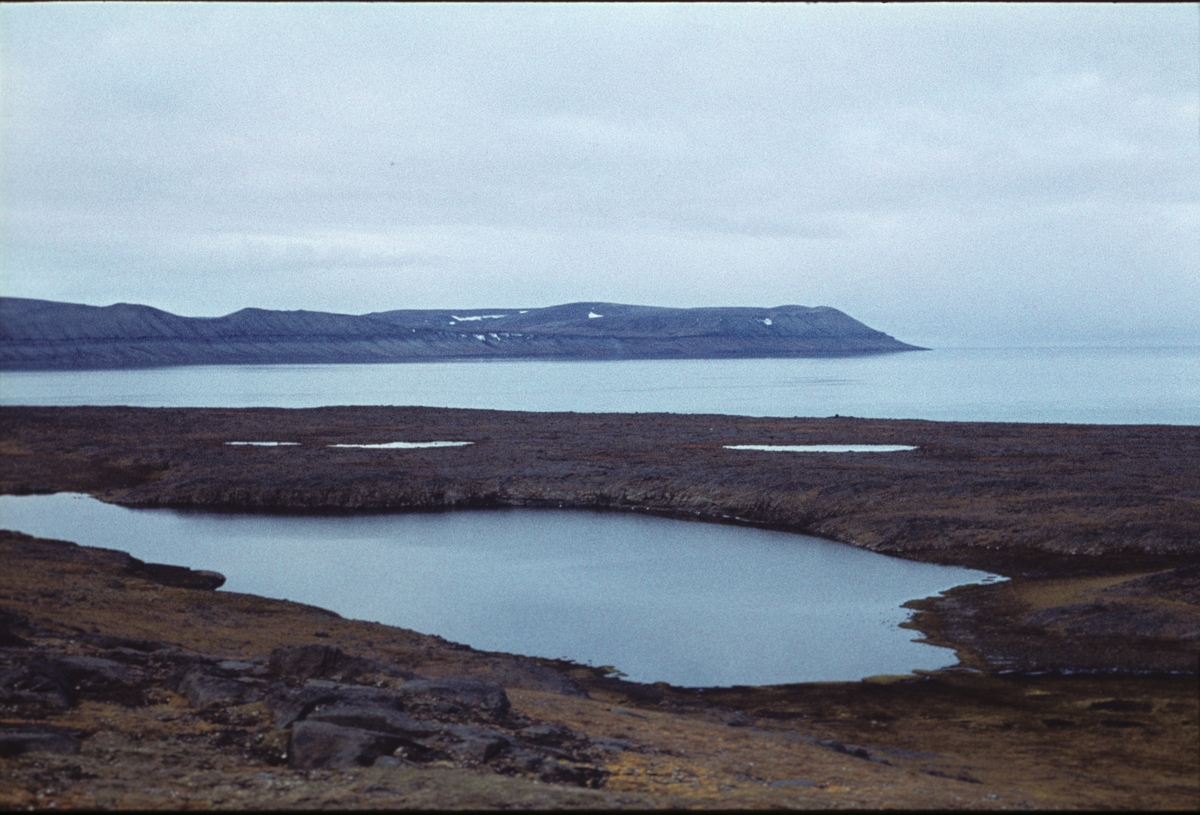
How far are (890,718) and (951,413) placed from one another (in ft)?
307

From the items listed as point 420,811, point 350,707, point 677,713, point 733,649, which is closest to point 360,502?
point 733,649

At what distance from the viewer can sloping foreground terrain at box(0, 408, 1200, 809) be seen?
1231cm

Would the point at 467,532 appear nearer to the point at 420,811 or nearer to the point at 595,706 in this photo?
the point at 595,706

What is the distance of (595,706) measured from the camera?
59.2ft

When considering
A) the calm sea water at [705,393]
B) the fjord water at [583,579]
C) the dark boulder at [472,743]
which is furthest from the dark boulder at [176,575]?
the calm sea water at [705,393]

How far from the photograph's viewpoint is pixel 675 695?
20562mm

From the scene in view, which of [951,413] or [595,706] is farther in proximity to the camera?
[951,413]

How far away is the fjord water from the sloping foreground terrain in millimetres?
1458

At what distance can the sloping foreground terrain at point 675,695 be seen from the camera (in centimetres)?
1231

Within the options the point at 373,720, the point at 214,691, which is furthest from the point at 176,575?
the point at 373,720

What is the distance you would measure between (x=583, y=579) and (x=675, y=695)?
491 inches

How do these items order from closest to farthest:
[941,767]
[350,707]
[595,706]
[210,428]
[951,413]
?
[350,707]
[941,767]
[595,706]
[210,428]
[951,413]

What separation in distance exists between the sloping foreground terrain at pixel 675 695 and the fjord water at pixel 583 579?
146cm

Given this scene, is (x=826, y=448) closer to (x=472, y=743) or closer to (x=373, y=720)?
(x=472, y=743)
